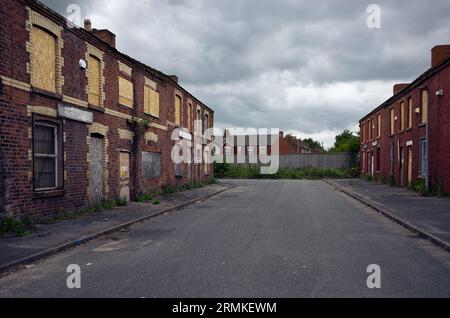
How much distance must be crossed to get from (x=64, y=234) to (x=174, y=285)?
4.72 meters

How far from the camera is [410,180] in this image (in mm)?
22734

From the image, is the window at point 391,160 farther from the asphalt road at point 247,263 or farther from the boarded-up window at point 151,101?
the asphalt road at point 247,263

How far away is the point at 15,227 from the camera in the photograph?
9.54 m

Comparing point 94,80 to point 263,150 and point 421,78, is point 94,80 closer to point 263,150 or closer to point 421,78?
point 421,78

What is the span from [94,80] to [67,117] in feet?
8.51

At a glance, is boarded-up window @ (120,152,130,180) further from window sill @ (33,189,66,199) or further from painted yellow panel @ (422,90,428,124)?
painted yellow panel @ (422,90,428,124)

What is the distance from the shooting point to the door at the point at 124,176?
53.0 feet

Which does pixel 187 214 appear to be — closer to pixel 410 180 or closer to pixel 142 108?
pixel 142 108

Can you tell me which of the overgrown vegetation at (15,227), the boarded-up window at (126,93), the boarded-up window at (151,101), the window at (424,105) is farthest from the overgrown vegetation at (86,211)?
the window at (424,105)

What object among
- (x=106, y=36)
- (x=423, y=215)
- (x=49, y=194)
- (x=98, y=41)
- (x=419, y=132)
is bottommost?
(x=423, y=215)

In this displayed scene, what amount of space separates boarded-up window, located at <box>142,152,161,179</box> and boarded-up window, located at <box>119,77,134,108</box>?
2.63 metres

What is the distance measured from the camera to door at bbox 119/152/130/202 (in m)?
16.2

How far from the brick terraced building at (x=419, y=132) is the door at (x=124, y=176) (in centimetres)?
1379

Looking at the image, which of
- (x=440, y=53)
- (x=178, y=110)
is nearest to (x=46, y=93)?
(x=178, y=110)
